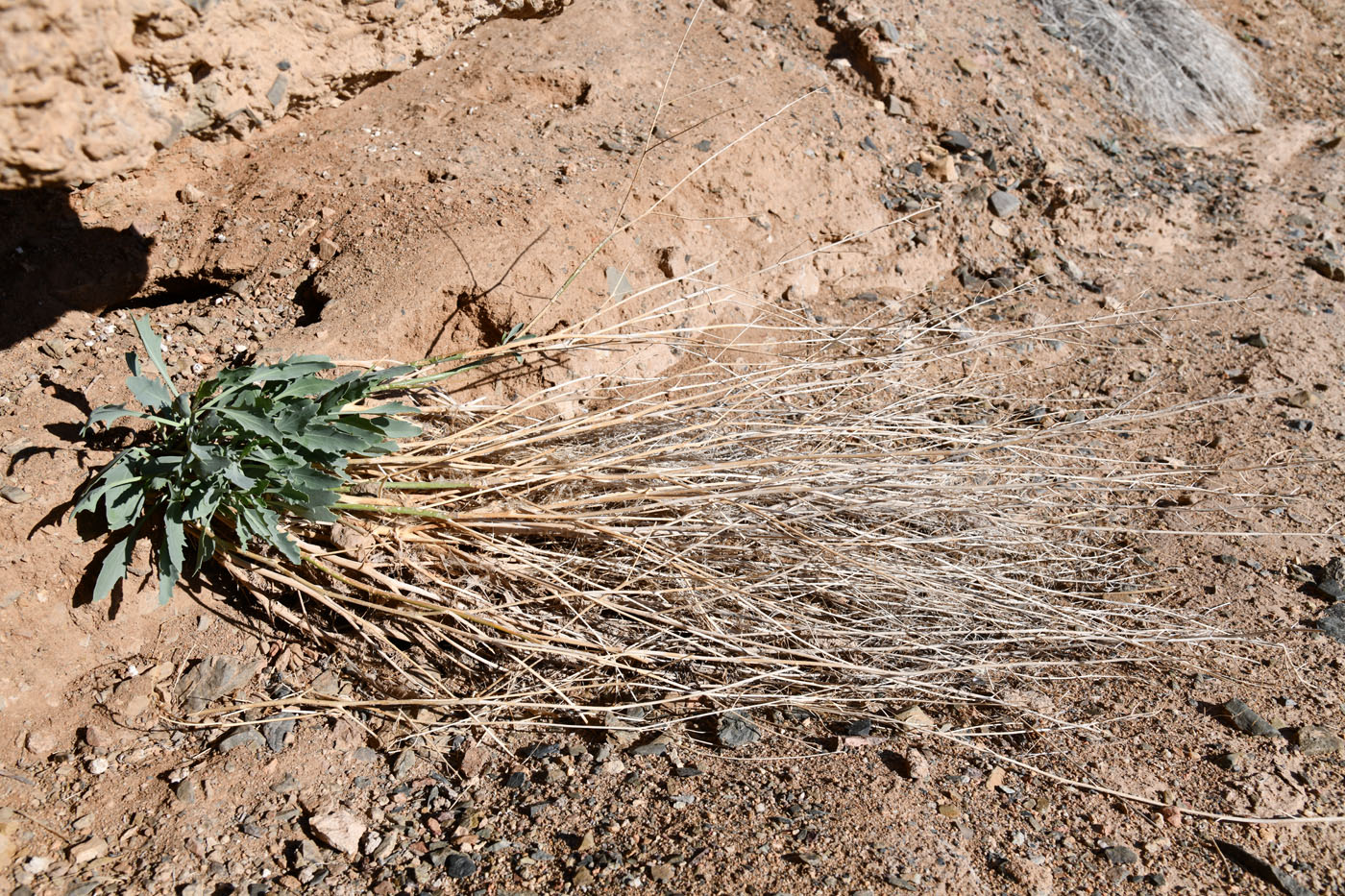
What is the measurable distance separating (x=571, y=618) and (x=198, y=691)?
83cm

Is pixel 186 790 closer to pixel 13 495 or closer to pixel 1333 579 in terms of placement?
pixel 13 495

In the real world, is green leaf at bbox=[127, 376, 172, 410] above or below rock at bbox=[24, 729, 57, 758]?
above

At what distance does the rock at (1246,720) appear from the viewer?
2.12 m

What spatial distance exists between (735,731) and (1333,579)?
5.64ft

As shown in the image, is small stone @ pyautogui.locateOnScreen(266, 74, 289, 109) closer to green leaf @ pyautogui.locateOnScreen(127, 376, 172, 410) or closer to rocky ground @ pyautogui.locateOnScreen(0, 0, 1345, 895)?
rocky ground @ pyautogui.locateOnScreen(0, 0, 1345, 895)

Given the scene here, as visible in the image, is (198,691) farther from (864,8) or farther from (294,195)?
(864,8)

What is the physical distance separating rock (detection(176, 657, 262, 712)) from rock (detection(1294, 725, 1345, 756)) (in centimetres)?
234

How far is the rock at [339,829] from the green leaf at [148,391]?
3.03ft

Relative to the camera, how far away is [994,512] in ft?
7.95

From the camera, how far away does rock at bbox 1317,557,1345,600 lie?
8.24 feet

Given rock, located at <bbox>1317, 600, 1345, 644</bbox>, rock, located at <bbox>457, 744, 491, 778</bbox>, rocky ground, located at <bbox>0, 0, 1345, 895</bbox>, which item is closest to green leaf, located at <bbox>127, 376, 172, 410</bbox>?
rocky ground, located at <bbox>0, 0, 1345, 895</bbox>

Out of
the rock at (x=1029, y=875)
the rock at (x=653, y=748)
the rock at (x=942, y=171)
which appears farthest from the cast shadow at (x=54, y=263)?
the rock at (x=942, y=171)

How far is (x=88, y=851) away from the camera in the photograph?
1785mm

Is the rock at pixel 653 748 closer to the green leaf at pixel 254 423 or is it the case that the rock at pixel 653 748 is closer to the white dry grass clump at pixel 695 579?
the white dry grass clump at pixel 695 579
